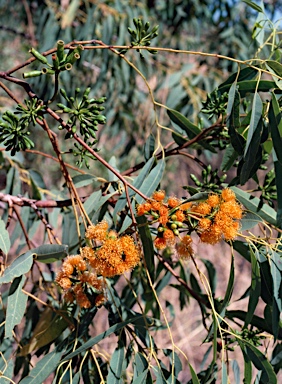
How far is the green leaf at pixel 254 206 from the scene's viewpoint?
654 millimetres

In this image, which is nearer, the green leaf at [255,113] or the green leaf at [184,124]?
the green leaf at [255,113]

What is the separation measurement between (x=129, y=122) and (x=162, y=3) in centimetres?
69

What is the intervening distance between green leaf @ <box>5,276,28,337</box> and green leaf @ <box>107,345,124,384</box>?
0.14 metres

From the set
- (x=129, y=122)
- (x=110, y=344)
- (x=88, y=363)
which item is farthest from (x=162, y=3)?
(x=88, y=363)

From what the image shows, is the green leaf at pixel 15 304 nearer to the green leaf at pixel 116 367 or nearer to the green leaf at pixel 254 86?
the green leaf at pixel 116 367

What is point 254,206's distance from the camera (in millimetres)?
660

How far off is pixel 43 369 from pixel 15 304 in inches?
4.2

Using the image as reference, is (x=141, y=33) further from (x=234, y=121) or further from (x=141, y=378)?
(x=141, y=378)

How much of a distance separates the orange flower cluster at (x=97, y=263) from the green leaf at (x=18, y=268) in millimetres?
45

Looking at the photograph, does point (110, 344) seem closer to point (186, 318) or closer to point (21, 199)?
point (186, 318)

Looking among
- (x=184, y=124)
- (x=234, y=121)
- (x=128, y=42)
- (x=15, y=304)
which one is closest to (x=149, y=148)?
(x=184, y=124)

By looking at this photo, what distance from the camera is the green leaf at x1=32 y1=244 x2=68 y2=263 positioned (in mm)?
579

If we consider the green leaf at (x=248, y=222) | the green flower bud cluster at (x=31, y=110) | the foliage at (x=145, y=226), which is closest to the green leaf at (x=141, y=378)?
the foliage at (x=145, y=226)

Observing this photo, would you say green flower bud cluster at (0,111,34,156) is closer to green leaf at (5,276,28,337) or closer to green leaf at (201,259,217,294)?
green leaf at (5,276,28,337)
